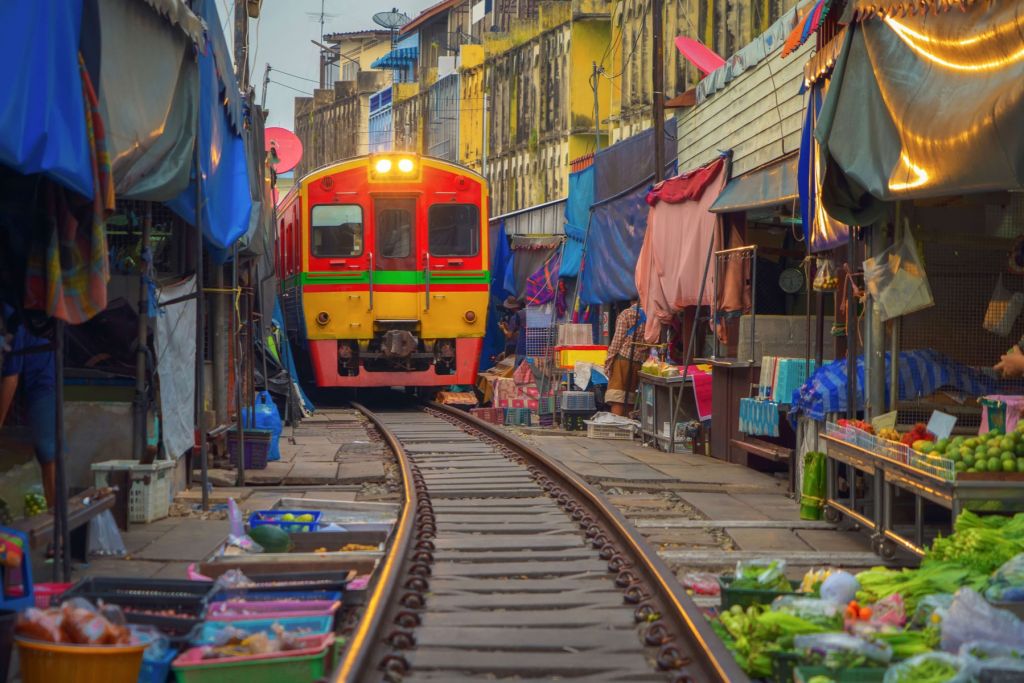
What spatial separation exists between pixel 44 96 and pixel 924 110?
4645 mm

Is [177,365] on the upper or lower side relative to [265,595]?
upper

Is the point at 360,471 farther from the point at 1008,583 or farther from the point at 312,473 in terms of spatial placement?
the point at 1008,583

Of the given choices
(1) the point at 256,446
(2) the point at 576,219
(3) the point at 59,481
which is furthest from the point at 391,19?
(3) the point at 59,481

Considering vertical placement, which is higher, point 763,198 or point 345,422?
point 763,198

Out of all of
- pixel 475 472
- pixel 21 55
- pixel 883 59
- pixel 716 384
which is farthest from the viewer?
pixel 716 384

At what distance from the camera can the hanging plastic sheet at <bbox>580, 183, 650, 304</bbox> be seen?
19.0 meters

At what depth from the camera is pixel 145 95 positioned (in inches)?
290

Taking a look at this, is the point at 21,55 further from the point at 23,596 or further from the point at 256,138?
the point at 256,138

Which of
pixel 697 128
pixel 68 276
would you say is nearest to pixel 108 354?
pixel 68 276

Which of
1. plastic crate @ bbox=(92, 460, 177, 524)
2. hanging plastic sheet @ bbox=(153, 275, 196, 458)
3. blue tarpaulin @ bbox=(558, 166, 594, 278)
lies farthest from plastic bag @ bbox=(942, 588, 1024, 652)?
blue tarpaulin @ bbox=(558, 166, 594, 278)

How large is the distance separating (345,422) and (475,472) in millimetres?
6533

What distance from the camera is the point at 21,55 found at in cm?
535

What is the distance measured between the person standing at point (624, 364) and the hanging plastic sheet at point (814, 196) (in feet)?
22.2

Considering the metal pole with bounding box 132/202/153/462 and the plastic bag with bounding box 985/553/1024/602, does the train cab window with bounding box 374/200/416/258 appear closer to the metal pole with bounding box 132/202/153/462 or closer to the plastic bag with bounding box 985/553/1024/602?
the metal pole with bounding box 132/202/153/462
